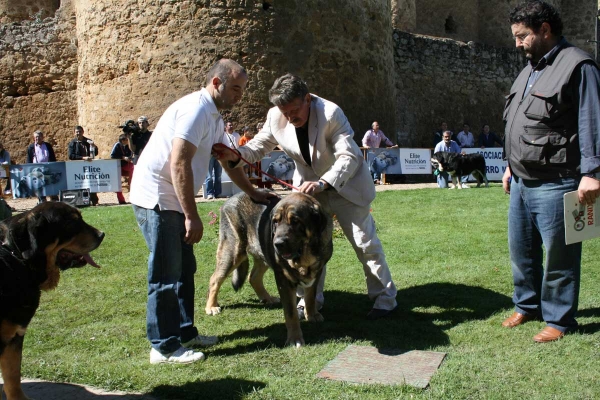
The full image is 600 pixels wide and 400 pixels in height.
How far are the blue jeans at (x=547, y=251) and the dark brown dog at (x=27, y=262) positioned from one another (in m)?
3.13

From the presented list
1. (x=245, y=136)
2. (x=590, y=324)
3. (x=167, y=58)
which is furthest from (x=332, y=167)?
(x=167, y=58)

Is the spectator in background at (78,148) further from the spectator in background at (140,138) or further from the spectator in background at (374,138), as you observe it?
the spectator in background at (374,138)

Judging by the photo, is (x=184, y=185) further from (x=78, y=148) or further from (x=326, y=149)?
(x=78, y=148)

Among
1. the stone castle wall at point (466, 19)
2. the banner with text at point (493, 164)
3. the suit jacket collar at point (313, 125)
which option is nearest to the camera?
the suit jacket collar at point (313, 125)

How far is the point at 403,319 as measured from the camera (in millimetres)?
4992

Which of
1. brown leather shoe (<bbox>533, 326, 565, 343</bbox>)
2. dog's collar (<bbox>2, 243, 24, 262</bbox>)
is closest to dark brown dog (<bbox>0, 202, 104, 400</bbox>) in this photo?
dog's collar (<bbox>2, 243, 24, 262</bbox>)

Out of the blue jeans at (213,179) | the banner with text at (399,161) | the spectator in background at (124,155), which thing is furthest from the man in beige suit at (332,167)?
the banner with text at (399,161)

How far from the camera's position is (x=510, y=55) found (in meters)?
27.9

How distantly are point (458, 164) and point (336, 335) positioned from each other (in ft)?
40.5

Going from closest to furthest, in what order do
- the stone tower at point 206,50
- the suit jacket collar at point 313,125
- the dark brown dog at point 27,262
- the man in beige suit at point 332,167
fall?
the dark brown dog at point 27,262 < the man in beige suit at point 332,167 < the suit jacket collar at point 313,125 < the stone tower at point 206,50

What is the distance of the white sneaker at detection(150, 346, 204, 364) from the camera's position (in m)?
4.08

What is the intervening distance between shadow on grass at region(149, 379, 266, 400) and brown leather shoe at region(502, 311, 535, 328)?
83.1 inches

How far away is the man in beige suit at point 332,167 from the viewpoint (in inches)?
189

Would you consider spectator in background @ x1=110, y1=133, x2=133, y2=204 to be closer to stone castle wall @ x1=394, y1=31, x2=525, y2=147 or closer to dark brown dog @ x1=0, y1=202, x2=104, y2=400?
dark brown dog @ x1=0, y1=202, x2=104, y2=400
